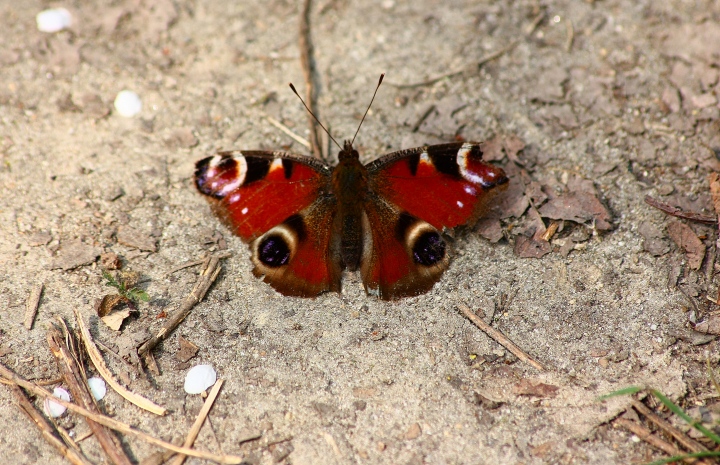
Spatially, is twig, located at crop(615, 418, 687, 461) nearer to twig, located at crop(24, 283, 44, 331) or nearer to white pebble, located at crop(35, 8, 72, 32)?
twig, located at crop(24, 283, 44, 331)

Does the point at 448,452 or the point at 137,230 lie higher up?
the point at 137,230

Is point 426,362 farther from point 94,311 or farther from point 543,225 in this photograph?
point 94,311

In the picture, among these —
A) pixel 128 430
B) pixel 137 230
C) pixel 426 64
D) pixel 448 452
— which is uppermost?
pixel 426 64

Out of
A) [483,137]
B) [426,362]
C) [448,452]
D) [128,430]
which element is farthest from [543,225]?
[128,430]

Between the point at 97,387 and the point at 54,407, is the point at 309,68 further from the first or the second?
the point at 54,407

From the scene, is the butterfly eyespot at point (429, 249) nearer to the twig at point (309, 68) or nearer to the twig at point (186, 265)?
the twig at point (309, 68)

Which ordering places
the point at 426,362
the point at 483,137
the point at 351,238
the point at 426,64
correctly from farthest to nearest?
the point at 426,64 → the point at 483,137 → the point at 351,238 → the point at 426,362

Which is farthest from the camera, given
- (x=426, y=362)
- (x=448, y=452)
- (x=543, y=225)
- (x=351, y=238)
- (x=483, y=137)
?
(x=483, y=137)

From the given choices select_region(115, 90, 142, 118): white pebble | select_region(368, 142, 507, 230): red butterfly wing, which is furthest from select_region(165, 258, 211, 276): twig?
select_region(115, 90, 142, 118): white pebble

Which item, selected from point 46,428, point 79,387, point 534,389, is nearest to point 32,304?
point 79,387
